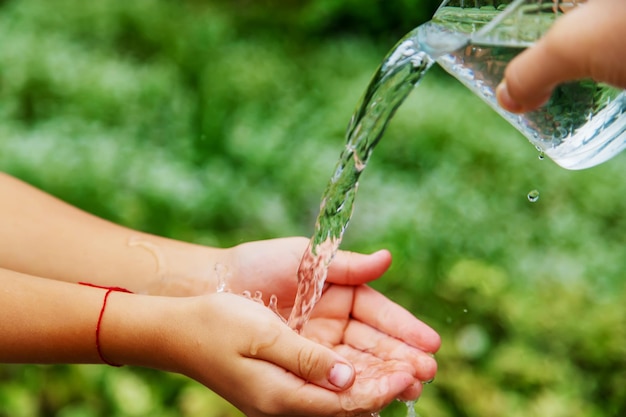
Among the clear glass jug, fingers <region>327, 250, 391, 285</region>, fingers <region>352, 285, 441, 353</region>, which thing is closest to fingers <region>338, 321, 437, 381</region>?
fingers <region>352, 285, 441, 353</region>

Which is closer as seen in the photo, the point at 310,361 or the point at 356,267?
the point at 310,361

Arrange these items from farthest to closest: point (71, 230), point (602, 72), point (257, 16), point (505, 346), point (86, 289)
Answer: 1. point (257, 16)
2. point (505, 346)
3. point (71, 230)
4. point (86, 289)
5. point (602, 72)

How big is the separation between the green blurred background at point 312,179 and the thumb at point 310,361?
3.10 feet

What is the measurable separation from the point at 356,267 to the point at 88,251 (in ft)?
2.30

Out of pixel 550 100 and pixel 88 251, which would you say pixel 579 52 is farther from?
pixel 88 251

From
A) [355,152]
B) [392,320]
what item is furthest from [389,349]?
[355,152]

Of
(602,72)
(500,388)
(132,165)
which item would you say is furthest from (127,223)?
(602,72)

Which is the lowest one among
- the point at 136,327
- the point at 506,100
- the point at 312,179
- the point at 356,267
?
the point at 136,327

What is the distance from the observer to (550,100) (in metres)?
1.51

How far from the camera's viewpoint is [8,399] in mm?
2393

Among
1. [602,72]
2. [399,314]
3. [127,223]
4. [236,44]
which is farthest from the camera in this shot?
[236,44]

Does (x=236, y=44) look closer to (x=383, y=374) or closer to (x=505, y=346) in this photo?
(x=505, y=346)

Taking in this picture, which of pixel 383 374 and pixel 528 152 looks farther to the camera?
pixel 528 152

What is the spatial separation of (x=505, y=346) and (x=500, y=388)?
16 centimetres
